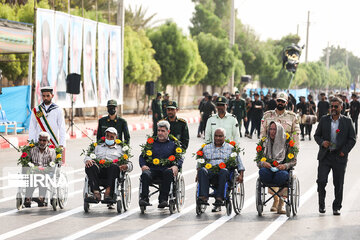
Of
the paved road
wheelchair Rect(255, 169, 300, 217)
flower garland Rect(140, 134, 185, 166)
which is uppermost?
flower garland Rect(140, 134, 185, 166)

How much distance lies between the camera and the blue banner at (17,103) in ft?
80.6

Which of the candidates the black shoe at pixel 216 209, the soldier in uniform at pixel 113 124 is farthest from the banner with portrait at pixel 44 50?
the black shoe at pixel 216 209

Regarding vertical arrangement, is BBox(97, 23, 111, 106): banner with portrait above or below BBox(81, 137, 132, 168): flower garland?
above

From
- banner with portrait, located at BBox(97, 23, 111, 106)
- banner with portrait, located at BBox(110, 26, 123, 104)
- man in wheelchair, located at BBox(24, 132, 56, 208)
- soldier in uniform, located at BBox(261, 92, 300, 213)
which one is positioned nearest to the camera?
man in wheelchair, located at BBox(24, 132, 56, 208)

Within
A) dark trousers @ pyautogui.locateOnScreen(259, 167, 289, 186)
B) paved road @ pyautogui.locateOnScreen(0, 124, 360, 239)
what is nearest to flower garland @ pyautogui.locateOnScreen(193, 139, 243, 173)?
dark trousers @ pyautogui.locateOnScreen(259, 167, 289, 186)

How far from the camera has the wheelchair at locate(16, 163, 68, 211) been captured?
10.5m

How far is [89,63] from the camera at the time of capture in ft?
101

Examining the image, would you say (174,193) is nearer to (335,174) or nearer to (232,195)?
(232,195)

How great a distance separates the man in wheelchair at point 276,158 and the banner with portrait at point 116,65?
22784mm

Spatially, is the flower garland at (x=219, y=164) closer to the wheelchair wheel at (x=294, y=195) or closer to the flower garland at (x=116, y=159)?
the wheelchair wheel at (x=294, y=195)

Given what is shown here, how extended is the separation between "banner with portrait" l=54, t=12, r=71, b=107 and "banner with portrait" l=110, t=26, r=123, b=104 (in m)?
4.72

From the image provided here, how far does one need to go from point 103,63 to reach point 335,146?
73.5 feet

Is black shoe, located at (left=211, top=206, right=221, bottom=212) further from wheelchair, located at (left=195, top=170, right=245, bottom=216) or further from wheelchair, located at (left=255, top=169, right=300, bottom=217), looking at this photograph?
wheelchair, located at (left=255, top=169, right=300, bottom=217)

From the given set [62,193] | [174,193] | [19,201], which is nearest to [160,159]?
[174,193]
